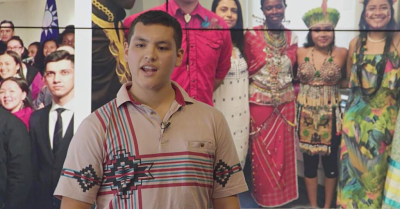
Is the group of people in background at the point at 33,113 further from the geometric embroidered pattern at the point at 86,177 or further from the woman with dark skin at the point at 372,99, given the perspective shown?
the geometric embroidered pattern at the point at 86,177

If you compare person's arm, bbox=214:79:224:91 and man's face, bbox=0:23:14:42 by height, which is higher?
man's face, bbox=0:23:14:42

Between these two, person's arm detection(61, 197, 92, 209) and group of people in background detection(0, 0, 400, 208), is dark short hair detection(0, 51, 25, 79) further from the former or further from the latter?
person's arm detection(61, 197, 92, 209)

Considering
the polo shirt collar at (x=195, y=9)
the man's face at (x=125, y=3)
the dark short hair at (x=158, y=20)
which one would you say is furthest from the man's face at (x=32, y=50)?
the dark short hair at (x=158, y=20)

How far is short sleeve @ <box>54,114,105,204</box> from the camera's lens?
1.44 m

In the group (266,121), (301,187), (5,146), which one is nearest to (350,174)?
(301,187)

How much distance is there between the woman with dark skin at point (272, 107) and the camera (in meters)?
3.29

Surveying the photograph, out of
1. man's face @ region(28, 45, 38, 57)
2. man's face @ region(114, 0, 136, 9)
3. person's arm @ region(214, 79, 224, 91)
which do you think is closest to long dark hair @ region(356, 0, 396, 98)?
person's arm @ region(214, 79, 224, 91)

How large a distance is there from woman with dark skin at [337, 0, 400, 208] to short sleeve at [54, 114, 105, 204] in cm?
214

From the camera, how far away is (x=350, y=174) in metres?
3.33

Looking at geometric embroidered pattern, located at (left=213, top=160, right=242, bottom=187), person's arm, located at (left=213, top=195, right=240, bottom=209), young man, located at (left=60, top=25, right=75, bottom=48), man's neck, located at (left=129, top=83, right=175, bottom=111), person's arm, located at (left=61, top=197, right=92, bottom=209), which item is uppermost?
young man, located at (left=60, top=25, right=75, bottom=48)

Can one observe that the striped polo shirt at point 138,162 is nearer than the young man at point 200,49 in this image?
Yes

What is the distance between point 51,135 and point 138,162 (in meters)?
1.94

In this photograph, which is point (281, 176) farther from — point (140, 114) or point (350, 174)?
point (140, 114)

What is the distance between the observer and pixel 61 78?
10.6 feet
